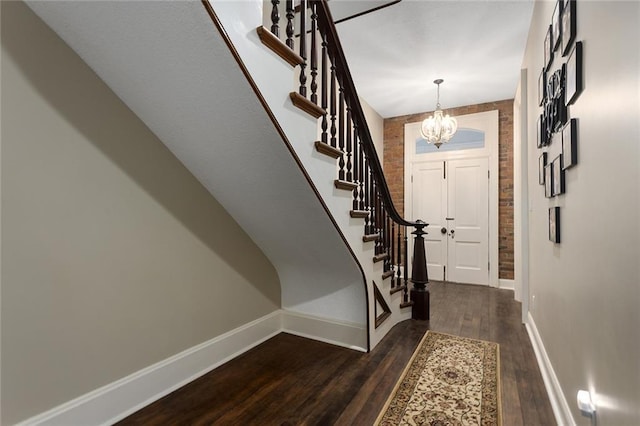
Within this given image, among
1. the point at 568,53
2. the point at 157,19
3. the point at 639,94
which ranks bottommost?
the point at 639,94

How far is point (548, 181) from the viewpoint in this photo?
2.15 m

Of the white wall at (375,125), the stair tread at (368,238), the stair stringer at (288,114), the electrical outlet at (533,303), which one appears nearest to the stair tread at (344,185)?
the stair stringer at (288,114)

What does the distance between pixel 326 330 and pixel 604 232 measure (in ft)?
7.08

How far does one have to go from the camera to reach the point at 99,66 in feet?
5.11

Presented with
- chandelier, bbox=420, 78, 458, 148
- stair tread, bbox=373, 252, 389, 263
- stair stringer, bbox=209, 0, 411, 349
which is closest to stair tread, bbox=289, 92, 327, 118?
stair stringer, bbox=209, 0, 411, 349

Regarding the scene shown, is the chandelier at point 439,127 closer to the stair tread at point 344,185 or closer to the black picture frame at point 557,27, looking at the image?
the black picture frame at point 557,27

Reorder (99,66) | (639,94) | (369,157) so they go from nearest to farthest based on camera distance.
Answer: (639,94) → (99,66) → (369,157)

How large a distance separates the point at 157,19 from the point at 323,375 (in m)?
2.24

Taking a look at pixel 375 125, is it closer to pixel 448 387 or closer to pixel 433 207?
pixel 433 207

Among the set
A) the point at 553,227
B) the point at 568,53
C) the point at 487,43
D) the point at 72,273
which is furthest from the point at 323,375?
the point at 487,43

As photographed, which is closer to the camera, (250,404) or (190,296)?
(250,404)

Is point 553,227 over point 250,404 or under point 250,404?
over

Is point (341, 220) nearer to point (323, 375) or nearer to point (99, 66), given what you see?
point (323, 375)

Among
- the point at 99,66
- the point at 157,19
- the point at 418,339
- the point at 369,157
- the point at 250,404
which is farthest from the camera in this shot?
the point at 418,339
